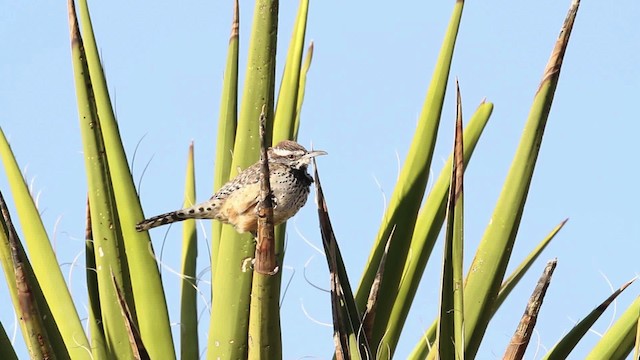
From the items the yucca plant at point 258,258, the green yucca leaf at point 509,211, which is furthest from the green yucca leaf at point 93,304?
the green yucca leaf at point 509,211

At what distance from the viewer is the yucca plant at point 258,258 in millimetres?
2193

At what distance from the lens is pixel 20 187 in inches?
110

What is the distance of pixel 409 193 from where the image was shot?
9.43ft

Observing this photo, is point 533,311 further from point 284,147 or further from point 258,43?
point 284,147

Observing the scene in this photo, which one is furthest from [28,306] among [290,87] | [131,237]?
[290,87]

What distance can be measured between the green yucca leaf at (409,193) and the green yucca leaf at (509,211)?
1.41 feet

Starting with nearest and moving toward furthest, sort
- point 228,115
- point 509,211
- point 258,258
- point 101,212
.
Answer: point 258,258, point 509,211, point 101,212, point 228,115

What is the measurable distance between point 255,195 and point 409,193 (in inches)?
28.0

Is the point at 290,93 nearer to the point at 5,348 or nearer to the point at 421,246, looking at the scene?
the point at 421,246

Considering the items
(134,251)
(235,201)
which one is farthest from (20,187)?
(235,201)

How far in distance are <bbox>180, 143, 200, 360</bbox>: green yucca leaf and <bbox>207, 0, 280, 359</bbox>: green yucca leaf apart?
0.90ft

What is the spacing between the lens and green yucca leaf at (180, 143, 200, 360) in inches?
115

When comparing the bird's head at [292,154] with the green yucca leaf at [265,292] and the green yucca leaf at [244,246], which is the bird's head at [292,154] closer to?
the green yucca leaf at [244,246]

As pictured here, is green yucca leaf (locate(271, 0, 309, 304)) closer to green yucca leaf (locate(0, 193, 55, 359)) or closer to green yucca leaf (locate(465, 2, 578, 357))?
green yucca leaf (locate(465, 2, 578, 357))
